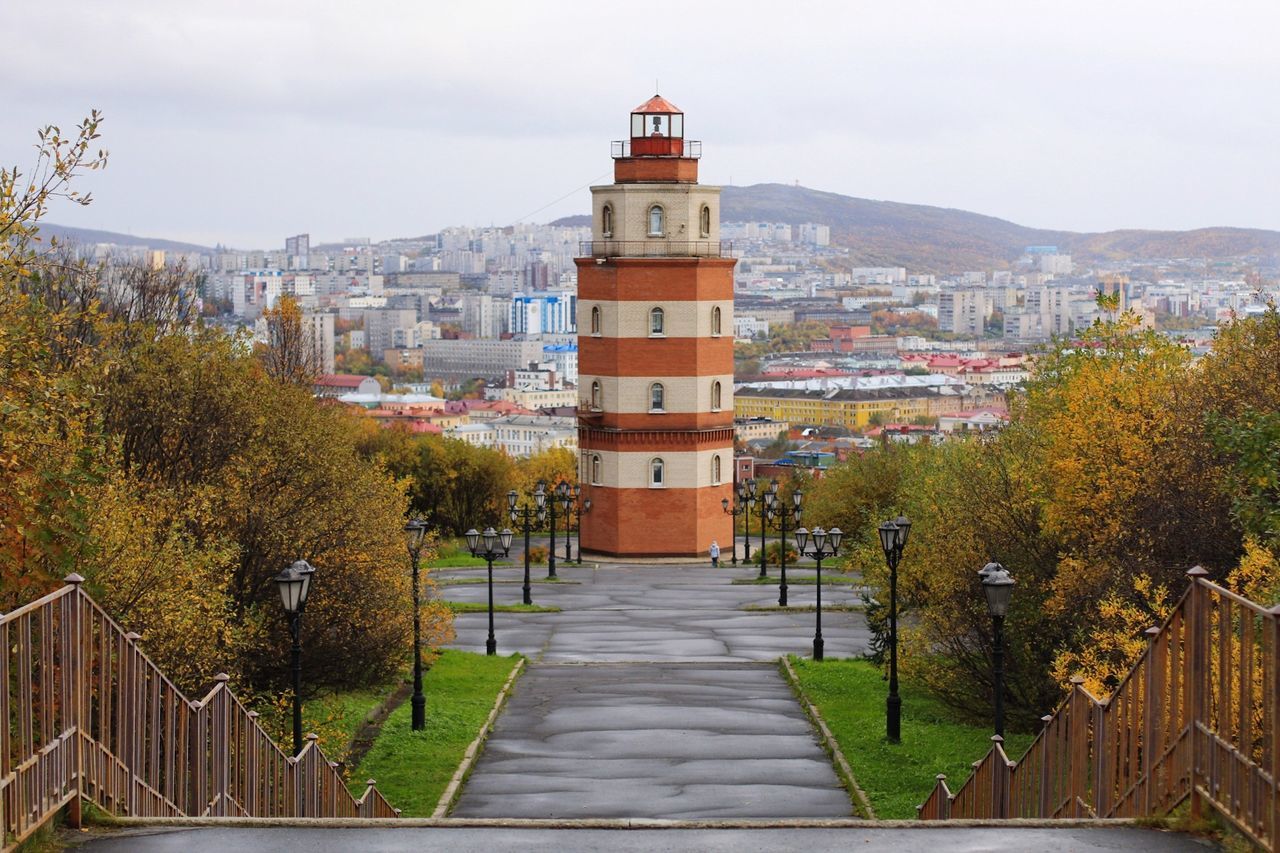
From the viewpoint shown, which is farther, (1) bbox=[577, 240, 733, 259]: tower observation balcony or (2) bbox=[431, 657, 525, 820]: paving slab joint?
(1) bbox=[577, 240, 733, 259]: tower observation balcony

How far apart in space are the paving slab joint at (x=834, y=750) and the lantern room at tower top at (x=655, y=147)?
25.0 m

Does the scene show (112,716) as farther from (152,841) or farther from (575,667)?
(575,667)

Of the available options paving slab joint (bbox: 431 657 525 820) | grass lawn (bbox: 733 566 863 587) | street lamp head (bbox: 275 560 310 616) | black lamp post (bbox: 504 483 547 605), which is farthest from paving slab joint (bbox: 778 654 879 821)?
Result: grass lawn (bbox: 733 566 863 587)

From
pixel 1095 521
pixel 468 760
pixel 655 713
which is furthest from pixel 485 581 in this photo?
pixel 1095 521

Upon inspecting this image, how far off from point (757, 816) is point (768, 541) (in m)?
39.7

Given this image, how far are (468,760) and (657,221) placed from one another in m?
32.3

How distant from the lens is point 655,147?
176 ft

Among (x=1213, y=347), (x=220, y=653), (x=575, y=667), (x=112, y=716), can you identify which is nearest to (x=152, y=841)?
(x=112, y=716)

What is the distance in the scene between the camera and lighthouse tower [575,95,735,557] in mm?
52844

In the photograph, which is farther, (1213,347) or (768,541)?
(768,541)

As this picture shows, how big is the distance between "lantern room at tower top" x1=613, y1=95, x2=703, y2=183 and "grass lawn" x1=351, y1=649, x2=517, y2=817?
24872 mm

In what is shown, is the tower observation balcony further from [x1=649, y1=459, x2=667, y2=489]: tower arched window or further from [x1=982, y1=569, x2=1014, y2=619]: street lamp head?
[x1=982, y1=569, x2=1014, y2=619]: street lamp head

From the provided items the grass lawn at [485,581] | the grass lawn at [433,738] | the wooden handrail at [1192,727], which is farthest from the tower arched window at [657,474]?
the wooden handrail at [1192,727]

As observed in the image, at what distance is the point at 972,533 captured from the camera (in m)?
24.8
